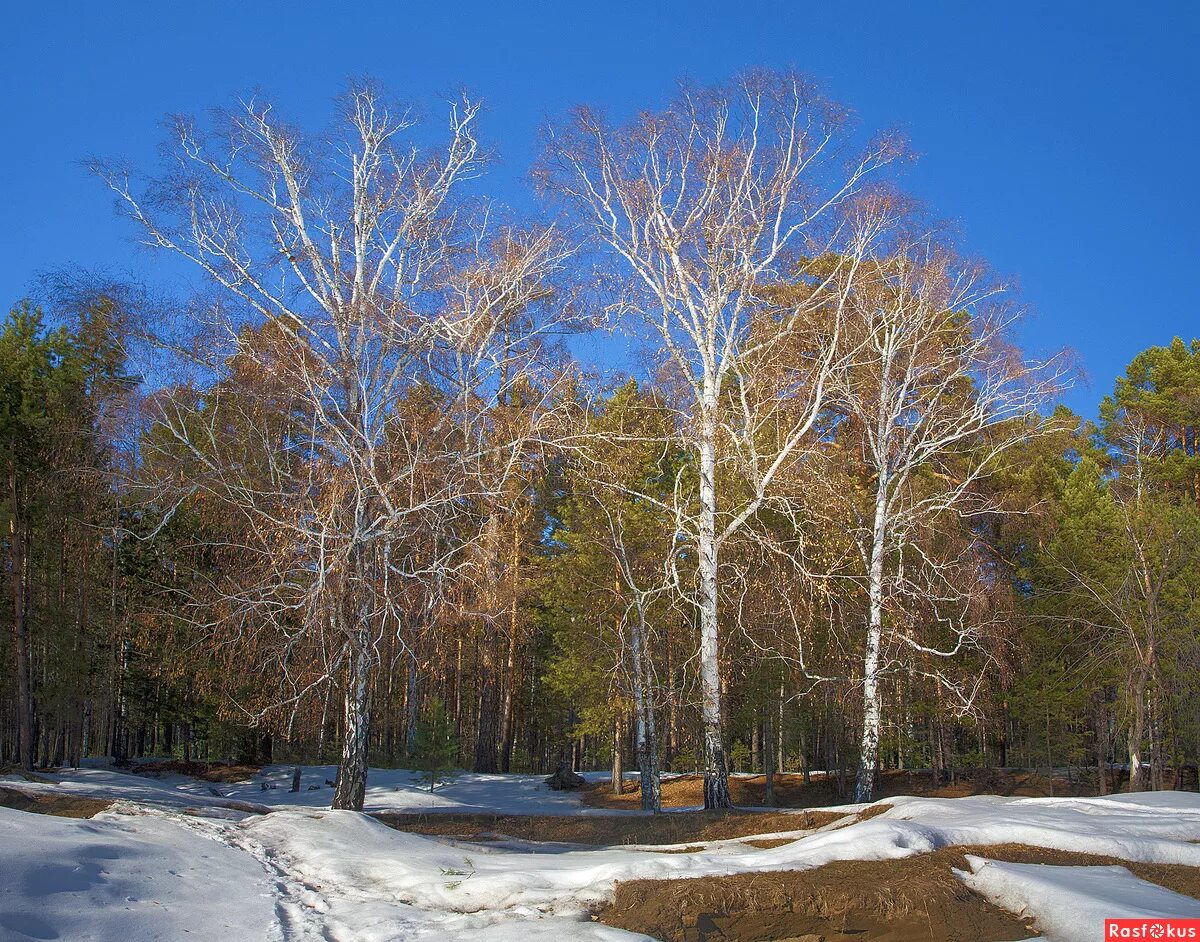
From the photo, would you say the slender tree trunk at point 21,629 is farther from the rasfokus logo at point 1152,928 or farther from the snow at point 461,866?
the rasfokus logo at point 1152,928

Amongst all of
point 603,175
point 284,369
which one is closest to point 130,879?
point 284,369

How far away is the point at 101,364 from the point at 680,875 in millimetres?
19471

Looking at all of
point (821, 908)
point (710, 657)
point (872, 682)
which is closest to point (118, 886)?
point (821, 908)

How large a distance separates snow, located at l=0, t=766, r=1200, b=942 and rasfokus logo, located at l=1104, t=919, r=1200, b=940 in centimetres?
18

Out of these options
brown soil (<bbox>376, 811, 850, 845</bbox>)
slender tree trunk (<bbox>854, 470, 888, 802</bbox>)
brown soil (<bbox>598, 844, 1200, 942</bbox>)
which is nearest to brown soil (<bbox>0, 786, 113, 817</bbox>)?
brown soil (<bbox>376, 811, 850, 845</bbox>)

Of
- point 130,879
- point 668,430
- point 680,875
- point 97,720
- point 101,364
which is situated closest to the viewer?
point 130,879

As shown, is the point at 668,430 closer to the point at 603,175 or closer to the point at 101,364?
the point at 603,175

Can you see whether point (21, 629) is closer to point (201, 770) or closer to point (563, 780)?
point (201, 770)

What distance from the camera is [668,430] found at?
18859 millimetres

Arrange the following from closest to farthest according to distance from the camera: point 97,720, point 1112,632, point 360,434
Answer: point 360,434 → point 1112,632 → point 97,720

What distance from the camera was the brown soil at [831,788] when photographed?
23.6m

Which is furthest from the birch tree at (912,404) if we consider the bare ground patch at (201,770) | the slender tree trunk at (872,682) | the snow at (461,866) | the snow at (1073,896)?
the bare ground patch at (201,770)

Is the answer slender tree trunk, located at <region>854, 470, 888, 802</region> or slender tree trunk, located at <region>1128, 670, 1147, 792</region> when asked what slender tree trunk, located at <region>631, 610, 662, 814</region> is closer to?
slender tree trunk, located at <region>854, 470, 888, 802</region>

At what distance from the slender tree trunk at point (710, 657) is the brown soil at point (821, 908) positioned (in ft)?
23.9
